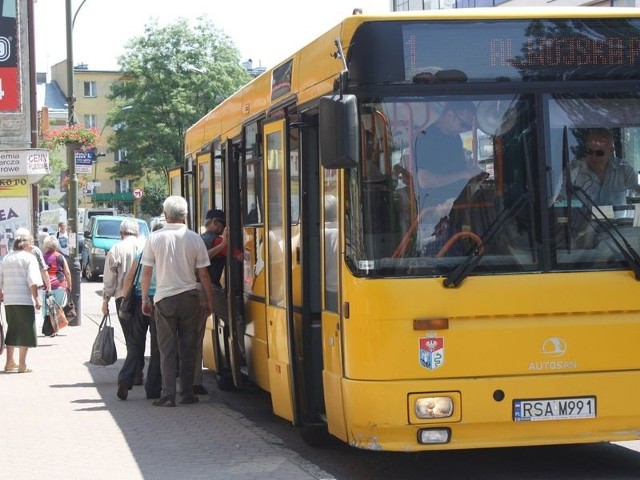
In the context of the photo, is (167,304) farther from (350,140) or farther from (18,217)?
(18,217)

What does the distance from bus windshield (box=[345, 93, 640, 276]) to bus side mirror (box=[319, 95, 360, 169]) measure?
267mm

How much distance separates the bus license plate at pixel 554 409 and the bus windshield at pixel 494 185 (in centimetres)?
79

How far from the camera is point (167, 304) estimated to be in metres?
11.3

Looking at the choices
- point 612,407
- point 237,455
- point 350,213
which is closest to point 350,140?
point 350,213

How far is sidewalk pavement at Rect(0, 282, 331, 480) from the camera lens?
839 centimetres

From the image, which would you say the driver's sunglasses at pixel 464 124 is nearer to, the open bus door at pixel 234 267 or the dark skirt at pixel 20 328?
the open bus door at pixel 234 267

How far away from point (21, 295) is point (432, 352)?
901cm

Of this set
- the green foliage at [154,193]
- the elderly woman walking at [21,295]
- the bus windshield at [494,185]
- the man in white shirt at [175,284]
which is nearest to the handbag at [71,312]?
the elderly woman walking at [21,295]

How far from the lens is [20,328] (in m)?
15.0

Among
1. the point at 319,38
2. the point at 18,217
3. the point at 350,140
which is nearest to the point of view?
the point at 350,140

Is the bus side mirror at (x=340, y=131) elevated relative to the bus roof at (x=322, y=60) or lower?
lower

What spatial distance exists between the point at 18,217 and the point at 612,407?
20.6 meters

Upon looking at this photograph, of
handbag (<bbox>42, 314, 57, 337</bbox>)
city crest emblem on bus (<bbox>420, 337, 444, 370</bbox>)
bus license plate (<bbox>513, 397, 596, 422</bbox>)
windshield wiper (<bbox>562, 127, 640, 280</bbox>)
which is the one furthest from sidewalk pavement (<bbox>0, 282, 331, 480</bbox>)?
handbag (<bbox>42, 314, 57, 337</bbox>)

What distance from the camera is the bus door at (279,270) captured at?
8.85 metres
